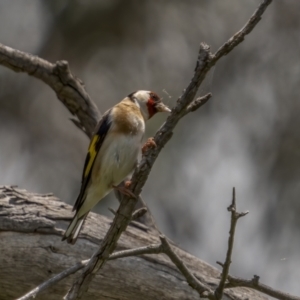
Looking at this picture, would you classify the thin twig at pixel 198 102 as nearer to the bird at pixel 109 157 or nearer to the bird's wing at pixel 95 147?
the bird at pixel 109 157

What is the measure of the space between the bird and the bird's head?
146mm

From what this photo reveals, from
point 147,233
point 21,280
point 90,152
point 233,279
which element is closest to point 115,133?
point 90,152

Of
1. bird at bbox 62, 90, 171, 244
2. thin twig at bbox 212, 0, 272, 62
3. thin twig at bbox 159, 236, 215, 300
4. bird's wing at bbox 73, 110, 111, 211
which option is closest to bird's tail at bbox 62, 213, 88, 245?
bird at bbox 62, 90, 171, 244

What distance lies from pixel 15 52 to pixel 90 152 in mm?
1218

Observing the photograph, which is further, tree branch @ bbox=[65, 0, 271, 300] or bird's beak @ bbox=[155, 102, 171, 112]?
bird's beak @ bbox=[155, 102, 171, 112]

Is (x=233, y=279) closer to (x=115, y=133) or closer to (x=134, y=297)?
(x=134, y=297)

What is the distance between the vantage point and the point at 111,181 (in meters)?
3.80

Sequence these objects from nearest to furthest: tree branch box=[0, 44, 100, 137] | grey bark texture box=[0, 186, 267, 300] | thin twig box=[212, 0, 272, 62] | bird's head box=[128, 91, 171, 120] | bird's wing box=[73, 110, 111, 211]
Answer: thin twig box=[212, 0, 272, 62] → grey bark texture box=[0, 186, 267, 300] → bird's wing box=[73, 110, 111, 211] → bird's head box=[128, 91, 171, 120] → tree branch box=[0, 44, 100, 137]

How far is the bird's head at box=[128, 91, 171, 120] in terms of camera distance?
4.18 metres

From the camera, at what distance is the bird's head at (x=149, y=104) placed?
4.18 meters

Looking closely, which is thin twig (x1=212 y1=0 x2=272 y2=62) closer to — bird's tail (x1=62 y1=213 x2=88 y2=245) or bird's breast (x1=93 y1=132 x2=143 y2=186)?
bird's breast (x1=93 y1=132 x2=143 y2=186)

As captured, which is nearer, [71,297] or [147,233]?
[71,297]

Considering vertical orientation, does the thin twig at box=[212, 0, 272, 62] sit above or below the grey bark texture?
above

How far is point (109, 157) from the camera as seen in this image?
3.78m
